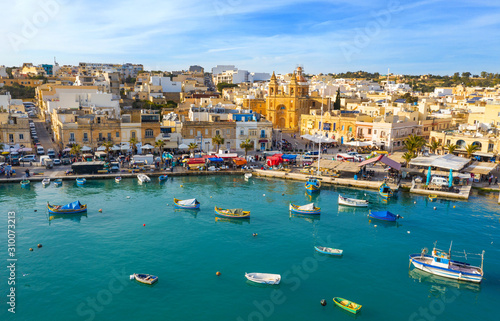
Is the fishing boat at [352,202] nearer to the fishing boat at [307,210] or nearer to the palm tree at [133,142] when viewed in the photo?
the fishing boat at [307,210]

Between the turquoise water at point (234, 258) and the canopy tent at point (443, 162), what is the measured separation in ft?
16.4

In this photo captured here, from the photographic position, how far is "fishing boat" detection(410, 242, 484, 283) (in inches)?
981

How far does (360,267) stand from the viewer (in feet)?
87.0

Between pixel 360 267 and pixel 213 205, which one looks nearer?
pixel 360 267

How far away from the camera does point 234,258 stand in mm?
27438

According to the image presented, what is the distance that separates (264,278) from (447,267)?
41.3ft

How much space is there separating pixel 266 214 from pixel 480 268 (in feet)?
58.5

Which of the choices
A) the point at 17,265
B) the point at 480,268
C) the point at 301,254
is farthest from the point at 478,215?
the point at 17,265

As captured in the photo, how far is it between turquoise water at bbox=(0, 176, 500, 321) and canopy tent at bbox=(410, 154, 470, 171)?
5.00 metres

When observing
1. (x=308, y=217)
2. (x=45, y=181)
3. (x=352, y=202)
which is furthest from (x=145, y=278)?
(x=45, y=181)

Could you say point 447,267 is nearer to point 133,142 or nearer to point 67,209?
point 67,209

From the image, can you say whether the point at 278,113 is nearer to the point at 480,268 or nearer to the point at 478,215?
the point at 478,215

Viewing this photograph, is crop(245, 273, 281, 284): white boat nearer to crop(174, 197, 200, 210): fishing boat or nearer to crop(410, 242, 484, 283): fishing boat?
crop(410, 242, 484, 283): fishing boat

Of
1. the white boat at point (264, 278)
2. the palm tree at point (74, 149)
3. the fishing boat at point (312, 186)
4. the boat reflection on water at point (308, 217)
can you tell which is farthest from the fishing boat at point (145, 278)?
the palm tree at point (74, 149)
